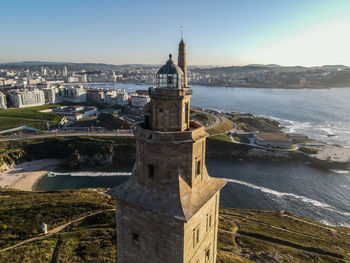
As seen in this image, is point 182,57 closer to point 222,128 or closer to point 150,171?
point 150,171

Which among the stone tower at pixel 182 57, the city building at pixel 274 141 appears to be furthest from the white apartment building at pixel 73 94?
the stone tower at pixel 182 57

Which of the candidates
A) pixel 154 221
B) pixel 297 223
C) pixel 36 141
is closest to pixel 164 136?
pixel 154 221

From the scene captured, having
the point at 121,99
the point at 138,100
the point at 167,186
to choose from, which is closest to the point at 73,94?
the point at 121,99

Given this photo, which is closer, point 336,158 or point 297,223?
point 297,223

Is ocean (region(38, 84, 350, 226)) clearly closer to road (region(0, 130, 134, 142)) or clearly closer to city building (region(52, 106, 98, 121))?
road (region(0, 130, 134, 142))

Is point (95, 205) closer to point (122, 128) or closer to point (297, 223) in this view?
point (297, 223)

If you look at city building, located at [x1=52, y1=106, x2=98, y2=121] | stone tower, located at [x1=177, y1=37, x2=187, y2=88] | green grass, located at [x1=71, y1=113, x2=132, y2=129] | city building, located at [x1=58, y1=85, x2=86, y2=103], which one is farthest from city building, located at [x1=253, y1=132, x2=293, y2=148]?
city building, located at [x1=58, y1=85, x2=86, y2=103]
